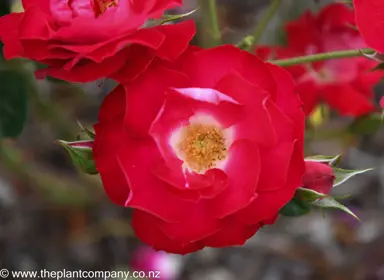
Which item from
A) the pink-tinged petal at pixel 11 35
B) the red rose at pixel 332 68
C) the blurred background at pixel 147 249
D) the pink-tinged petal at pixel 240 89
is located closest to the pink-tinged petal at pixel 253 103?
the pink-tinged petal at pixel 240 89

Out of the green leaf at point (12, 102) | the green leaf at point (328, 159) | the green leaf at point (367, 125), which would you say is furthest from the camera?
the green leaf at point (367, 125)

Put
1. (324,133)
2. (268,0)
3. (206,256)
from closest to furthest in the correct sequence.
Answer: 1. (324,133)
2. (206,256)
3. (268,0)

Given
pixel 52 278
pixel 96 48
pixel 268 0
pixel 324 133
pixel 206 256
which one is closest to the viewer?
pixel 96 48

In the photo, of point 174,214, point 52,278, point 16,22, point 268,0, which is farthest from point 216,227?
point 268,0

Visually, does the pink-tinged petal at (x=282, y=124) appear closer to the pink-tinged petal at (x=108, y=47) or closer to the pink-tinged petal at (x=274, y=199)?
the pink-tinged petal at (x=274, y=199)

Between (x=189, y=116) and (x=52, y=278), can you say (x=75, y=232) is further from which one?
(x=189, y=116)

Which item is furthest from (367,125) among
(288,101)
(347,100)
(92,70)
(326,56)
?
(92,70)
